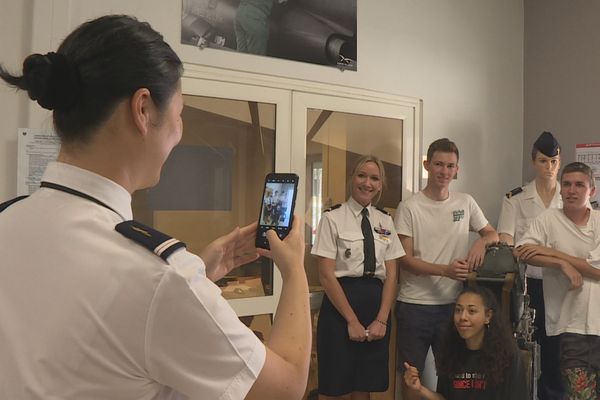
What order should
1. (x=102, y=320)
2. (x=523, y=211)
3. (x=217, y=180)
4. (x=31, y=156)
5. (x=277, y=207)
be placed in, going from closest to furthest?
1. (x=102, y=320)
2. (x=277, y=207)
3. (x=31, y=156)
4. (x=217, y=180)
5. (x=523, y=211)

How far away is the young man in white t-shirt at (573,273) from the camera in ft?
9.62

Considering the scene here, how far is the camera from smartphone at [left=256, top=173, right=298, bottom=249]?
1239mm

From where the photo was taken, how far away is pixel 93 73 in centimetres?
77

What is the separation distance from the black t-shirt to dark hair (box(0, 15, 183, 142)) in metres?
2.11

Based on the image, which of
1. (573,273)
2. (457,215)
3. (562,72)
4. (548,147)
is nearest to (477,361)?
(573,273)

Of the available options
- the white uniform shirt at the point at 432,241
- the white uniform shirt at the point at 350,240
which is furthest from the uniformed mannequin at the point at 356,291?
the white uniform shirt at the point at 432,241

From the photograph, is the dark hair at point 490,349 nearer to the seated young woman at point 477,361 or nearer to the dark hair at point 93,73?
the seated young woman at point 477,361

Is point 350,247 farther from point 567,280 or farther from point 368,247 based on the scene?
point 567,280

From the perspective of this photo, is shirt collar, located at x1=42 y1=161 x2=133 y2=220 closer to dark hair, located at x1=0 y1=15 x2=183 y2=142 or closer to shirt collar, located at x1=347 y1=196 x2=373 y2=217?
dark hair, located at x1=0 y1=15 x2=183 y2=142

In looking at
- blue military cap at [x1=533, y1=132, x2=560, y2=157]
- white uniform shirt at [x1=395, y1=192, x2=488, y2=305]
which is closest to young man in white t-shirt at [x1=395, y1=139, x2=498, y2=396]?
white uniform shirt at [x1=395, y1=192, x2=488, y2=305]

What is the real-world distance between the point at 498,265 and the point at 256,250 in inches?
84.4

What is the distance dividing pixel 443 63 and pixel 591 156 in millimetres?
1223

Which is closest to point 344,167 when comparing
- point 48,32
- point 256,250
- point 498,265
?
point 498,265

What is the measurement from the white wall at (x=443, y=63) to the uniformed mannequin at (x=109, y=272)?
1796 millimetres
